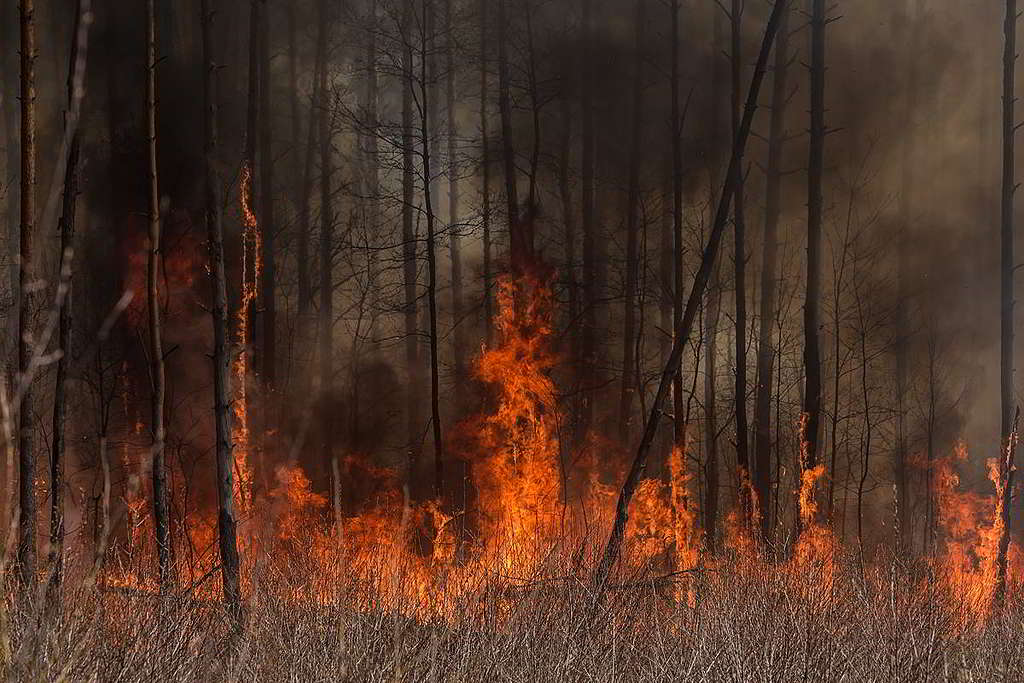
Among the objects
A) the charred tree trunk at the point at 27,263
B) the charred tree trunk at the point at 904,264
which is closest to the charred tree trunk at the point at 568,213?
the charred tree trunk at the point at 904,264

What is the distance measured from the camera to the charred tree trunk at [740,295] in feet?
36.8

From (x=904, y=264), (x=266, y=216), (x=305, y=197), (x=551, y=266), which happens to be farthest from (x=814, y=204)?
(x=266, y=216)

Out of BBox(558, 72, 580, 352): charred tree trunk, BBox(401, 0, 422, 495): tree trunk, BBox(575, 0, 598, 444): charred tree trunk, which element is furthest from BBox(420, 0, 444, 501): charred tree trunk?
BBox(575, 0, 598, 444): charred tree trunk

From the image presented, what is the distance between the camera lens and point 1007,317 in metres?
10.4

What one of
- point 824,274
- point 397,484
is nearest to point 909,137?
point 824,274

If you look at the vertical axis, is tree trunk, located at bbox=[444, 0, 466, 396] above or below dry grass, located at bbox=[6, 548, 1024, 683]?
above

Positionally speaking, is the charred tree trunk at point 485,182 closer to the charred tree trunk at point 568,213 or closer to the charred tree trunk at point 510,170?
the charred tree trunk at point 510,170

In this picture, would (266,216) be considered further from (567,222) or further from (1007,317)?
(1007,317)

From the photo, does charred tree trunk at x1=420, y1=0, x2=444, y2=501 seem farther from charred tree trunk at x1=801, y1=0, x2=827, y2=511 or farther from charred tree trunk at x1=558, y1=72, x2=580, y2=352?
charred tree trunk at x1=801, y1=0, x2=827, y2=511

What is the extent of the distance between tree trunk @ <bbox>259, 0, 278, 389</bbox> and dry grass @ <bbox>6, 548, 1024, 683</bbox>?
18.4 feet

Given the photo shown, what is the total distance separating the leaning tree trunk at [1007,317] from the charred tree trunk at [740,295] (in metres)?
2.48

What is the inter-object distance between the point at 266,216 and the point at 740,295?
18.1ft

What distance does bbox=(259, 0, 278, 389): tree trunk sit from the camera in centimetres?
1153

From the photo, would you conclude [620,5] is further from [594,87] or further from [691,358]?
[691,358]
